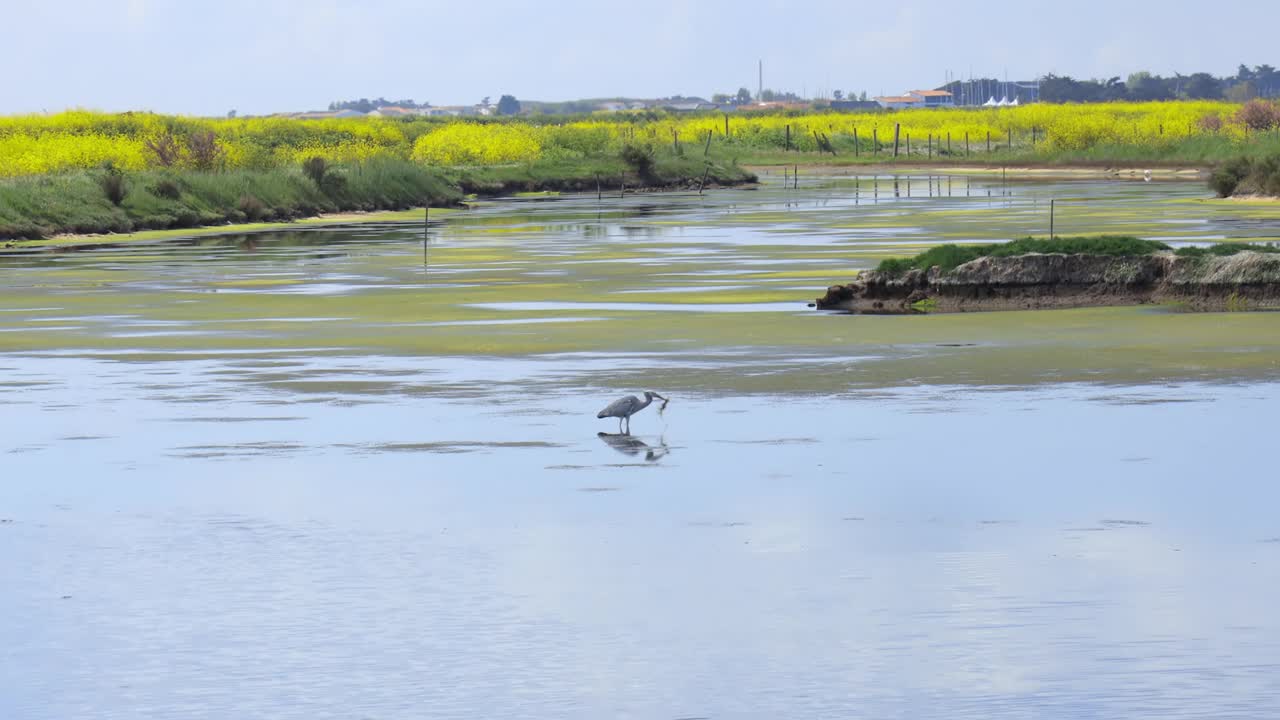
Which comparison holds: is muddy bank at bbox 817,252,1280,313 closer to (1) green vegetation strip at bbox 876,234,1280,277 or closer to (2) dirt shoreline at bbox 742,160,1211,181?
(1) green vegetation strip at bbox 876,234,1280,277

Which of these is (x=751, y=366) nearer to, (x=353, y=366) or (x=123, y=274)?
(x=353, y=366)

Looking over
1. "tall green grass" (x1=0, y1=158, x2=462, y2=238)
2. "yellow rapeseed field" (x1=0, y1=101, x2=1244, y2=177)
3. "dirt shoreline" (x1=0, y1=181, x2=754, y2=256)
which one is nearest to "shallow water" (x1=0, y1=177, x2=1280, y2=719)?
"dirt shoreline" (x1=0, y1=181, x2=754, y2=256)

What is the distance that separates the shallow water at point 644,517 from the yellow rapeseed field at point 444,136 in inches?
2024

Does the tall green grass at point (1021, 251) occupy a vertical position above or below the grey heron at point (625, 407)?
above

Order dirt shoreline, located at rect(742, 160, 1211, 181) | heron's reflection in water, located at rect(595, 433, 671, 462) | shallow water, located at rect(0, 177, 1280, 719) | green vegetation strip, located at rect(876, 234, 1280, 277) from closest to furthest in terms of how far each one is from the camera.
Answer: shallow water, located at rect(0, 177, 1280, 719) → heron's reflection in water, located at rect(595, 433, 671, 462) → green vegetation strip, located at rect(876, 234, 1280, 277) → dirt shoreline, located at rect(742, 160, 1211, 181)

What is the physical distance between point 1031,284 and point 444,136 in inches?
3377

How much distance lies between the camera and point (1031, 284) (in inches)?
1120

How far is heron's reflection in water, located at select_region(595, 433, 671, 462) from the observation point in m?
15.8

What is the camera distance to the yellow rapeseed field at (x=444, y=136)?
78.5 metres

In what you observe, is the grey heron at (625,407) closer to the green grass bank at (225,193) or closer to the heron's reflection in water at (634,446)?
the heron's reflection in water at (634,446)

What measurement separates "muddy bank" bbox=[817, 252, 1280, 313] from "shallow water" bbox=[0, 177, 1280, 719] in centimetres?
111

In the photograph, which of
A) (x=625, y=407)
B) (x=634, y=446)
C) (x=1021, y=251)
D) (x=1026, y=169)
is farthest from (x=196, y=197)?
(x=1026, y=169)

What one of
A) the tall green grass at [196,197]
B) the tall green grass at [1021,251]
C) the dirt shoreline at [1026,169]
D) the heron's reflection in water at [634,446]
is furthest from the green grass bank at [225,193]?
the heron's reflection in water at [634,446]

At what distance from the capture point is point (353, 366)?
2228 centimetres
